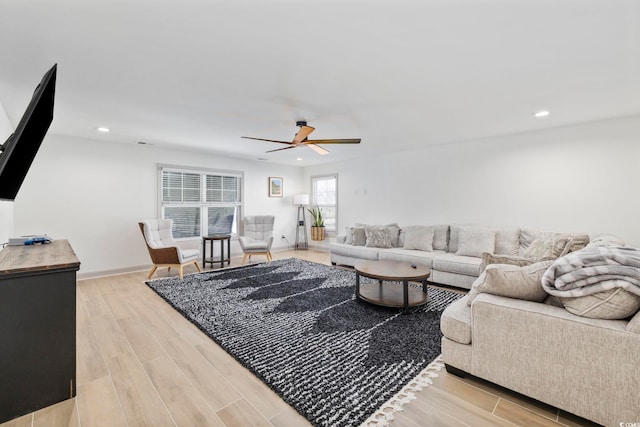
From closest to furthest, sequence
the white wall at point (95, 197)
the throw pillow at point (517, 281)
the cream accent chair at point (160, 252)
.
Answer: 1. the throw pillow at point (517, 281)
2. the white wall at point (95, 197)
3. the cream accent chair at point (160, 252)

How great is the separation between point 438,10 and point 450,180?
12.8ft

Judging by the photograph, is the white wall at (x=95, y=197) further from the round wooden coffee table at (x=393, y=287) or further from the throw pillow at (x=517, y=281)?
the throw pillow at (x=517, y=281)

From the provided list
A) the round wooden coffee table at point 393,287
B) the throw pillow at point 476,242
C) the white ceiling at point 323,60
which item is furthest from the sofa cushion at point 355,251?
the white ceiling at point 323,60

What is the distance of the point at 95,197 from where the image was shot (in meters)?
4.68

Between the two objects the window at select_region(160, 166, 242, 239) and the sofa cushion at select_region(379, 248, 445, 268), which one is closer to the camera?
the sofa cushion at select_region(379, 248, 445, 268)

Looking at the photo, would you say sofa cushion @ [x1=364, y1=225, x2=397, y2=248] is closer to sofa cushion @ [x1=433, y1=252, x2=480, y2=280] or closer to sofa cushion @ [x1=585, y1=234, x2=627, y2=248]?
sofa cushion @ [x1=433, y1=252, x2=480, y2=280]

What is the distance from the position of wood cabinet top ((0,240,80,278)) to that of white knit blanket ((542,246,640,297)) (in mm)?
2873

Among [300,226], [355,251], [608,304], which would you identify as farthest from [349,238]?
[608,304]

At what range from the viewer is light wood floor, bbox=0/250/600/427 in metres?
1.55

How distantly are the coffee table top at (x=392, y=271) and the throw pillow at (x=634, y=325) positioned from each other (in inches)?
69.1

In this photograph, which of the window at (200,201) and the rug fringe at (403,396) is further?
the window at (200,201)

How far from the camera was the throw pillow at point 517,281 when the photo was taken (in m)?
1.72

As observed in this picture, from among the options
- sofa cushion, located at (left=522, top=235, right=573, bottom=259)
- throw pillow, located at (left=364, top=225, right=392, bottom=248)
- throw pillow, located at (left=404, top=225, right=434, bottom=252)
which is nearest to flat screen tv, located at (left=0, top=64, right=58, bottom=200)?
sofa cushion, located at (left=522, top=235, right=573, bottom=259)

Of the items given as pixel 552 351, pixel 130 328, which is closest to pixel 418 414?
pixel 552 351
